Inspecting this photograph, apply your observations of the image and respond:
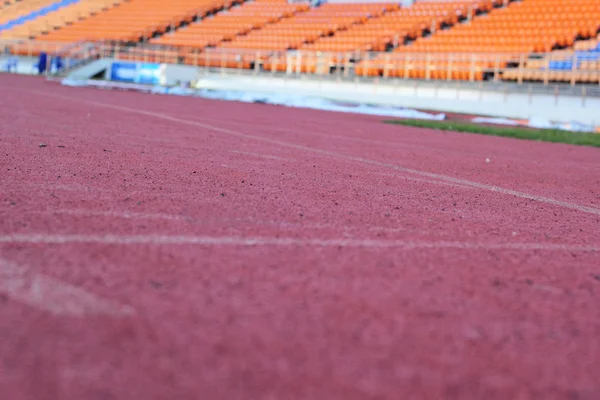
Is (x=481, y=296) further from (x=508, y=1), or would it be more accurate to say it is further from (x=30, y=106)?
(x=508, y=1)

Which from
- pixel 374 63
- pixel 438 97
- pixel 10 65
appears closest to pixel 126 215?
pixel 438 97

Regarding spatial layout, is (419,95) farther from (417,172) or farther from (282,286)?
(282,286)

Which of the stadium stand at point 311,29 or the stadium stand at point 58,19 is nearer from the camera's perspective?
the stadium stand at point 311,29

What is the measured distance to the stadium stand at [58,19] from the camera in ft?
121

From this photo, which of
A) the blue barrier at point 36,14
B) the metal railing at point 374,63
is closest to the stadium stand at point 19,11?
the blue barrier at point 36,14

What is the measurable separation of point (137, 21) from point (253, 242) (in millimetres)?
32597

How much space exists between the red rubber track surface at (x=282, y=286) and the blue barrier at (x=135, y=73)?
67.0ft

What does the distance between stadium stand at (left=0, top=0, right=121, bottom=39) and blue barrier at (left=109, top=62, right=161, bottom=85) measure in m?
11.9

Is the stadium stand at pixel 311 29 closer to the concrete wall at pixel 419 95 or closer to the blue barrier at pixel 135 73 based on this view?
the concrete wall at pixel 419 95

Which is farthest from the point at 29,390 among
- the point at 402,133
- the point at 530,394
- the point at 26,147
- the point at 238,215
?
the point at 402,133

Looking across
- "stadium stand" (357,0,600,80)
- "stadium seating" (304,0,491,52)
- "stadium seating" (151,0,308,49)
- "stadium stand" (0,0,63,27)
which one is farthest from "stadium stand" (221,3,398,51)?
"stadium stand" (0,0,63,27)

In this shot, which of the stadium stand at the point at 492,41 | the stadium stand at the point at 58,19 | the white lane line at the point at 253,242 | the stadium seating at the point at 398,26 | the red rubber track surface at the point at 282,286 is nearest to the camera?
the red rubber track surface at the point at 282,286

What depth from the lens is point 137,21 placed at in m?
33.4

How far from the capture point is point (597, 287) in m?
2.55
